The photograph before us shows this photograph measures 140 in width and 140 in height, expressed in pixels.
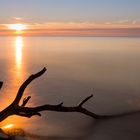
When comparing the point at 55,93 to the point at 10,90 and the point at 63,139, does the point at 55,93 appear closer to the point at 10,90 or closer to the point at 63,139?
the point at 10,90

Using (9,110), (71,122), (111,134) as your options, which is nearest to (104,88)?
(71,122)

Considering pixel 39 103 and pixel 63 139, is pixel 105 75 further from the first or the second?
pixel 63 139

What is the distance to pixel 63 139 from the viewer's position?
9266 millimetres

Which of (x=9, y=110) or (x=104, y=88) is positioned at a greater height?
(x=9, y=110)

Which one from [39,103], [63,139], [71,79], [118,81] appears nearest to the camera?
[63,139]

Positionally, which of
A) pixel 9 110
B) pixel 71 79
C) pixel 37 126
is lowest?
pixel 71 79

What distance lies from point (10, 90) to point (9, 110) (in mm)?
9112

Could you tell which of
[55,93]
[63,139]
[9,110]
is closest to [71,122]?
[63,139]

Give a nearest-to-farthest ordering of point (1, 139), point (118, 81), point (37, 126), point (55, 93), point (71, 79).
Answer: point (1, 139) < point (37, 126) < point (55, 93) < point (118, 81) < point (71, 79)

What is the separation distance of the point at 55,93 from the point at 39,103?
2.39 metres

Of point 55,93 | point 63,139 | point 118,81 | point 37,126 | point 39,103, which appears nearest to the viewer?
point 63,139

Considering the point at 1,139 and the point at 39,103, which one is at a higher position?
the point at 1,139

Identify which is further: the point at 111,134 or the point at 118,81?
the point at 118,81

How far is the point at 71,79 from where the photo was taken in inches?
843
